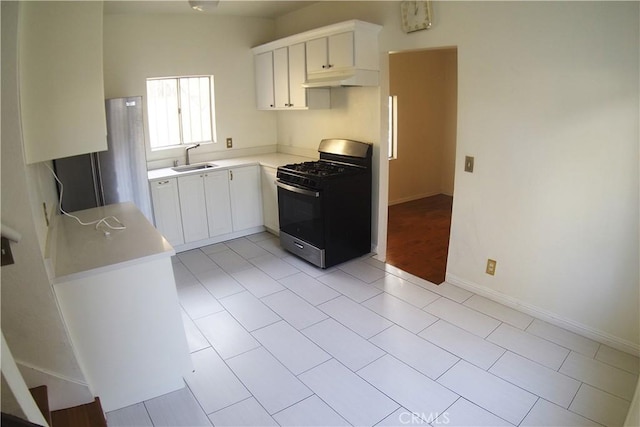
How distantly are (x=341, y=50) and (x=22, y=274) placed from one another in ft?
9.56

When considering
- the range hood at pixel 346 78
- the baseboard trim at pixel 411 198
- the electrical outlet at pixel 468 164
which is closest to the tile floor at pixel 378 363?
the electrical outlet at pixel 468 164

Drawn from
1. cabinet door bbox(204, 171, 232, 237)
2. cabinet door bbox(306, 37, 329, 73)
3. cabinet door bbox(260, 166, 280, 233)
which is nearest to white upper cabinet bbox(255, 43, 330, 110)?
cabinet door bbox(306, 37, 329, 73)

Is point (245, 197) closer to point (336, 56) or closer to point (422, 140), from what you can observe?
point (336, 56)

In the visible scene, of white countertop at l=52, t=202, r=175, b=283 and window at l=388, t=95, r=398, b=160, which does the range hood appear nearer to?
white countertop at l=52, t=202, r=175, b=283

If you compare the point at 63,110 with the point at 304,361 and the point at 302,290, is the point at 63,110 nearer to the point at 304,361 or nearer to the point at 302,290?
the point at 304,361

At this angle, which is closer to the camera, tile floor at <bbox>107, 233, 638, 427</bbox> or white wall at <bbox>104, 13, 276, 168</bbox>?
tile floor at <bbox>107, 233, 638, 427</bbox>

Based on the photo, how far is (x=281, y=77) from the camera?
439cm

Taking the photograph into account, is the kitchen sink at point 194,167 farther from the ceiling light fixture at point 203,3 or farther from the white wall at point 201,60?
the ceiling light fixture at point 203,3

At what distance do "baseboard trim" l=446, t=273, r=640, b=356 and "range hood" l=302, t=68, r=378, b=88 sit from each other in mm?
1883

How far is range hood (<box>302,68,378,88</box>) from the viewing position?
345 centimetres

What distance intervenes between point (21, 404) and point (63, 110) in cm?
127

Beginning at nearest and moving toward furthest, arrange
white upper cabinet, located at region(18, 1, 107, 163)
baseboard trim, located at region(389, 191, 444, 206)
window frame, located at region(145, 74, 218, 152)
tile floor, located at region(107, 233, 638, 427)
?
white upper cabinet, located at region(18, 1, 107, 163), tile floor, located at region(107, 233, 638, 427), window frame, located at region(145, 74, 218, 152), baseboard trim, located at region(389, 191, 444, 206)

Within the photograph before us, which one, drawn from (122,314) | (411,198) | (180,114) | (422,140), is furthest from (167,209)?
(422,140)

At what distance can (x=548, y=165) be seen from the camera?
2.63 m
